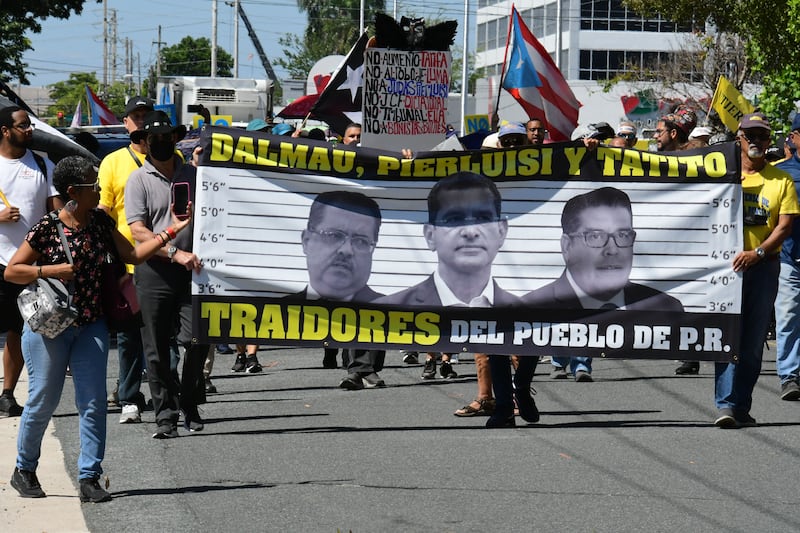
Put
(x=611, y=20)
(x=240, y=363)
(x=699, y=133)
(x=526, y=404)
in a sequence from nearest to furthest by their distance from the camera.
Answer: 1. (x=526, y=404)
2. (x=240, y=363)
3. (x=699, y=133)
4. (x=611, y=20)

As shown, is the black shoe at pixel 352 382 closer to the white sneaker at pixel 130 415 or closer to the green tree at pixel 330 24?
the white sneaker at pixel 130 415

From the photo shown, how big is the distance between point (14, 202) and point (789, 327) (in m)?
6.07

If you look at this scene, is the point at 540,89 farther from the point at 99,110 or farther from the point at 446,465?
the point at 99,110

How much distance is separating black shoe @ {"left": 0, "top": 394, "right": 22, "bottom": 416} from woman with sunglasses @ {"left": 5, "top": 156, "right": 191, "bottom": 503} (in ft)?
9.00

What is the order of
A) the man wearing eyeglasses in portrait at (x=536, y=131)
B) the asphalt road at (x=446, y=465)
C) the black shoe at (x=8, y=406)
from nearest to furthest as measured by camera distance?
the asphalt road at (x=446, y=465), the black shoe at (x=8, y=406), the man wearing eyeglasses in portrait at (x=536, y=131)

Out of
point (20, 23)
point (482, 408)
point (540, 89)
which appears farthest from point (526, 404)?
point (20, 23)

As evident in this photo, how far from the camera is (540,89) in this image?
14516mm

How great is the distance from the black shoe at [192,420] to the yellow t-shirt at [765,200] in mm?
3907

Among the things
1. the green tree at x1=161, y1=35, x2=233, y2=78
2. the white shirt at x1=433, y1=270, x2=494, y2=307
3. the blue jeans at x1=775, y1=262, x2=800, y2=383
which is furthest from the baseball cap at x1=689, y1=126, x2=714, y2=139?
the green tree at x1=161, y1=35, x2=233, y2=78

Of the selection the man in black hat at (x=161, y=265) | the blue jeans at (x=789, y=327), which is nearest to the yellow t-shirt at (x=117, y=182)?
the man in black hat at (x=161, y=265)

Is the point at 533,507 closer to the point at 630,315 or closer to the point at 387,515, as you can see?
the point at 387,515

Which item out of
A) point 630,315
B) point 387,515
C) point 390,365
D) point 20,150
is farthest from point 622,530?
point 390,365

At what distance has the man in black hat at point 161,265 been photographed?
8.92 m

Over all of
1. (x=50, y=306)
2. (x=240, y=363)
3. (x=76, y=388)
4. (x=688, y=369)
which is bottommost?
(x=240, y=363)
